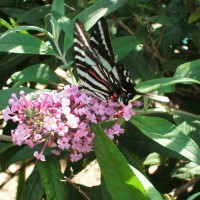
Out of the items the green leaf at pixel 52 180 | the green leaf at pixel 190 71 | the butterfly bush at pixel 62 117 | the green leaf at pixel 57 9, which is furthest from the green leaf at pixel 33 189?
the green leaf at pixel 190 71

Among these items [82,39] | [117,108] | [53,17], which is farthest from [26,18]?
[117,108]

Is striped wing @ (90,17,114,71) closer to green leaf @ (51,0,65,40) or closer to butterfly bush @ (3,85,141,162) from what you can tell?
butterfly bush @ (3,85,141,162)

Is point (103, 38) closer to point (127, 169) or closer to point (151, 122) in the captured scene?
point (151, 122)

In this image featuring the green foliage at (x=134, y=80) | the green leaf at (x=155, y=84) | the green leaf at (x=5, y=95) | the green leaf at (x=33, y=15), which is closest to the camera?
the green foliage at (x=134, y=80)

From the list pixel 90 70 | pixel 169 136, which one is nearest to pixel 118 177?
pixel 169 136

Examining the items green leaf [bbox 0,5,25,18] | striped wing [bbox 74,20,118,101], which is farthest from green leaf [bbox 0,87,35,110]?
green leaf [bbox 0,5,25,18]

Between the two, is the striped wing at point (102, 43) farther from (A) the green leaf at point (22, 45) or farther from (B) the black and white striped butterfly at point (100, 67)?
(A) the green leaf at point (22, 45)
